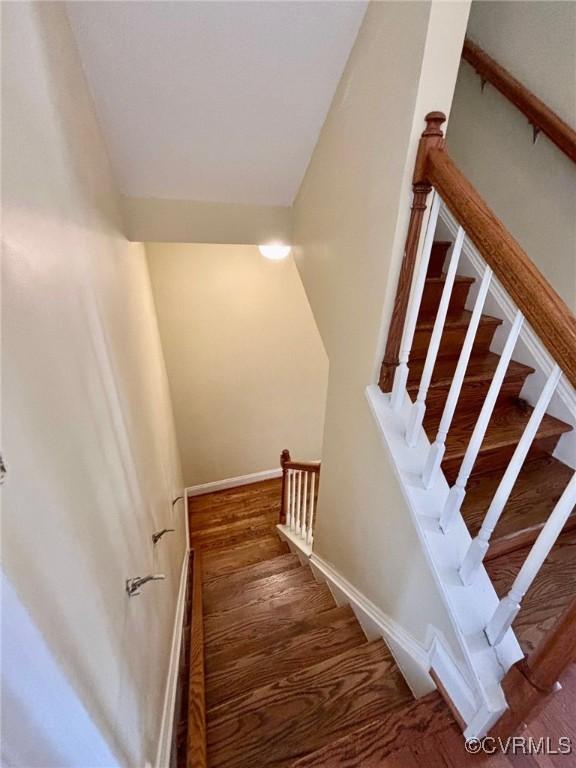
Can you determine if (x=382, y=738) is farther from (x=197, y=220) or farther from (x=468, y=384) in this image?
(x=197, y=220)

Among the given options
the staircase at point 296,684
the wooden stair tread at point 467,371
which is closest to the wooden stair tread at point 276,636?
the staircase at point 296,684

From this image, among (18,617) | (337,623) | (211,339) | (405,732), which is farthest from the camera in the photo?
(211,339)

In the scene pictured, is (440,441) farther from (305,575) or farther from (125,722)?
(305,575)

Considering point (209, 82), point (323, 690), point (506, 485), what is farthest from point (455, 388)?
point (209, 82)

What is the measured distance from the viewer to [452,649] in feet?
3.05

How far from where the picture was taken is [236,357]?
130 inches

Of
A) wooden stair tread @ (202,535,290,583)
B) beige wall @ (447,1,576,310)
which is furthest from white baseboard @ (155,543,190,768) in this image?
beige wall @ (447,1,576,310)

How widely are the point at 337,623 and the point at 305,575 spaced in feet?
2.15

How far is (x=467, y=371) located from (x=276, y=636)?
155cm

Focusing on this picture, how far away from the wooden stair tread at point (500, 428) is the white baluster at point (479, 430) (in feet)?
0.80

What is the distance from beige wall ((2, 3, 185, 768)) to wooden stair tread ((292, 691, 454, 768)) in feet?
1.58

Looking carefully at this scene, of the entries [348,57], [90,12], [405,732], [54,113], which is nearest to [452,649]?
[405,732]

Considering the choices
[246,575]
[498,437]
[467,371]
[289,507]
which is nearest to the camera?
[498,437]

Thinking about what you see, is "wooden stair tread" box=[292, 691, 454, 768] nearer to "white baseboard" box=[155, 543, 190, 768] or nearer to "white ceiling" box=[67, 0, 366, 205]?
"white baseboard" box=[155, 543, 190, 768]
